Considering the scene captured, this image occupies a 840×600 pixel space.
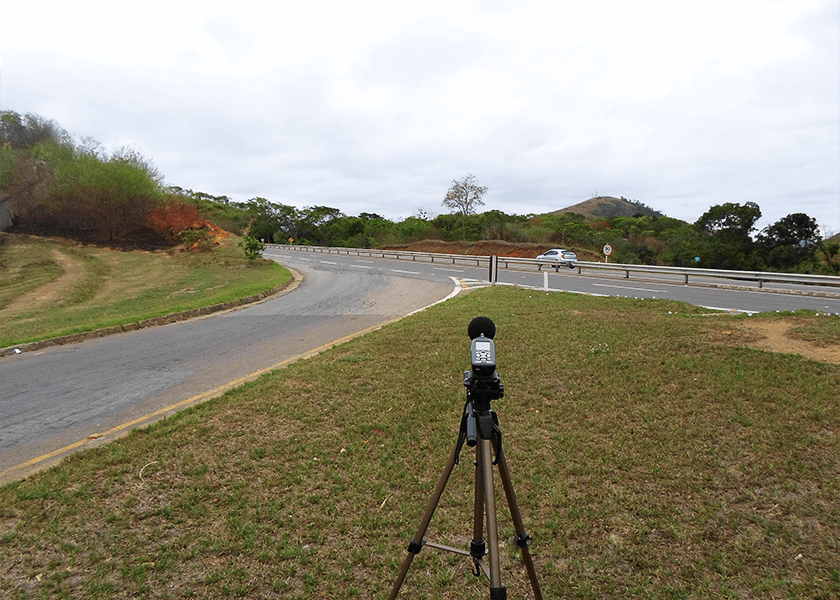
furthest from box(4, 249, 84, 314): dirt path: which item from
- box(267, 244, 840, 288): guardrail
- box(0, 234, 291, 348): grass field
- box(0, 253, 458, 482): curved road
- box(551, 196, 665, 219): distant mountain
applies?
box(551, 196, 665, 219): distant mountain

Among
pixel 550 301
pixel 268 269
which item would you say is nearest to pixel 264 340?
pixel 550 301

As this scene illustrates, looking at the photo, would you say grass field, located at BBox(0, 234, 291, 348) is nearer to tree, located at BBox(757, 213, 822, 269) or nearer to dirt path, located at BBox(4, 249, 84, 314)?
dirt path, located at BBox(4, 249, 84, 314)

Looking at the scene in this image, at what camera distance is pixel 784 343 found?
676 centimetres

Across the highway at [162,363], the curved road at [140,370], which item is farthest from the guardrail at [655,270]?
the curved road at [140,370]

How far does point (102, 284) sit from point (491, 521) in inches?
933

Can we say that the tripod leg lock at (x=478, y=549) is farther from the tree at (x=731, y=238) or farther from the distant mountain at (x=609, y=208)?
the distant mountain at (x=609, y=208)

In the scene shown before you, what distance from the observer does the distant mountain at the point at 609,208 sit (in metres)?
98.4

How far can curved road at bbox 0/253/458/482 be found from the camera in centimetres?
493

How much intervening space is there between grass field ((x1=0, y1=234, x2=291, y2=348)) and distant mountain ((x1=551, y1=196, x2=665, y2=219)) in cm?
8699

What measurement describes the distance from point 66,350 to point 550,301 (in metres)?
12.0

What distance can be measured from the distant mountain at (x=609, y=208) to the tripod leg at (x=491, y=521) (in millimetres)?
102250

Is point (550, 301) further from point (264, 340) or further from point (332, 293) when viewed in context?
point (332, 293)

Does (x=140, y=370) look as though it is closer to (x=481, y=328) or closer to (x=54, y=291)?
(x=481, y=328)

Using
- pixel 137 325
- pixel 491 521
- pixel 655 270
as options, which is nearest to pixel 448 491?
pixel 491 521
